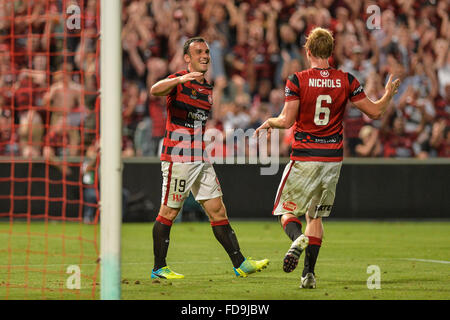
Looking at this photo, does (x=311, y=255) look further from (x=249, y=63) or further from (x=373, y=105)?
(x=249, y=63)

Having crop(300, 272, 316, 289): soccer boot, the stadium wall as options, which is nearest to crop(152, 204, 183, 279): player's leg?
crop(300, 272, 316, 289): soccer boot

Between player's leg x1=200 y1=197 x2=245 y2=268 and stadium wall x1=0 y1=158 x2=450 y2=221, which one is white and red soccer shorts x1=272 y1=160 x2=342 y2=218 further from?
stadium wall x1=0 y1=158 x2=450 y2=221

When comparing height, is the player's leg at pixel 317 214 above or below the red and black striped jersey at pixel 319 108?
below

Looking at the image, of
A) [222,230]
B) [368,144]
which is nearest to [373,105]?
[222,230]

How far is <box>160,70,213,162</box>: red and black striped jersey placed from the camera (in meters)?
8.51

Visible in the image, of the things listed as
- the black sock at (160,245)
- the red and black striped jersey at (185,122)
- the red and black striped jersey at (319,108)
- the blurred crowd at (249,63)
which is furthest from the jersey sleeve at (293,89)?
the blurred crowd at (249,63)

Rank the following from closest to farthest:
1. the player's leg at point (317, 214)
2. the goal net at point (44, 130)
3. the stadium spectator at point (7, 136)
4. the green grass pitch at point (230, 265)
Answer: the green grass pitch at point (230, 265)
the player's leg at point (317, 214)
the goal net at point (44, 130)
the stadium spectator at point (7, 136)

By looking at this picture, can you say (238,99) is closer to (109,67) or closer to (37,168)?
(37,168)

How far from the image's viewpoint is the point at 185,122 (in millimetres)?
8555

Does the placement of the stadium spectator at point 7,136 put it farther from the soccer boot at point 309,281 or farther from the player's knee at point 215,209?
the soccer boot at point 309,281

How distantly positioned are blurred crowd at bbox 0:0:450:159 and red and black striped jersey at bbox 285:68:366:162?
866 centimetres

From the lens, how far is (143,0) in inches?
766

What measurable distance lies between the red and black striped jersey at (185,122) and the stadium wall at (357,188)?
8.65m

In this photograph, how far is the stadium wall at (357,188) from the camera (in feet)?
57.1
